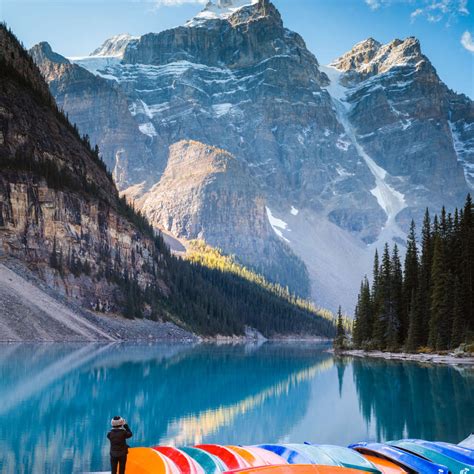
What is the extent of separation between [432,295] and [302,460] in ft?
159

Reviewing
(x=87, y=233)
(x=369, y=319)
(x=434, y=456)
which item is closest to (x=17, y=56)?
(x=87, y=233)

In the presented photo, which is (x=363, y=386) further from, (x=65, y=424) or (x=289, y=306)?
(x=289, y=306)

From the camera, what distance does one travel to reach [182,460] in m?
15.3

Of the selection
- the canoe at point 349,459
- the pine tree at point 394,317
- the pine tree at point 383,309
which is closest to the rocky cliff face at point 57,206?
the pine tree at point 383,309

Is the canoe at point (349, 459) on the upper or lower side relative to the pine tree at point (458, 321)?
lower

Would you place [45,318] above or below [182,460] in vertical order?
above

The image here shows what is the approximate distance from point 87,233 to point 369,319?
174 feet

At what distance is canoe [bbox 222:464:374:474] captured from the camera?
1411 cm

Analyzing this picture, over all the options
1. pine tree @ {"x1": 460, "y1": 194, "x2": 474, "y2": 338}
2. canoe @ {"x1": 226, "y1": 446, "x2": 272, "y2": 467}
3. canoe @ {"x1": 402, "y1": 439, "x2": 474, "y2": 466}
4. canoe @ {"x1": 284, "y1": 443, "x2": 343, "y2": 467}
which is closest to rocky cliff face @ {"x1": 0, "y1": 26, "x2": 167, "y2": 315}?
pine tree @ {"x1": 460, "y1": 194, "x2": 474, "y2": 338}

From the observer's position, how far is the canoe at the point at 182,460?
14.8 meters

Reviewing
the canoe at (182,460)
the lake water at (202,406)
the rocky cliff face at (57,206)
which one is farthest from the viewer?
the rocky cliff face at (57,206)

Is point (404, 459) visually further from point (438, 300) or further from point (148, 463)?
point (438, 300)

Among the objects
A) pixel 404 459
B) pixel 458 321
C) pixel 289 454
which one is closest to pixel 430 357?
pixel 458 321

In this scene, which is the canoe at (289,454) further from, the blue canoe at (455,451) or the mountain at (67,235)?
the mountain at (67,235)
